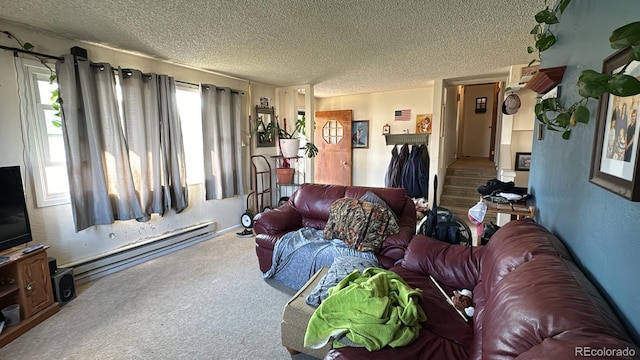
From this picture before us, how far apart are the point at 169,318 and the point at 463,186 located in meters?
5.01

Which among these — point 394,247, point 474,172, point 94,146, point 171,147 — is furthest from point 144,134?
point 474,172

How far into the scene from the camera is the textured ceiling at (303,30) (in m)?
1.96

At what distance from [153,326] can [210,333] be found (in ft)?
1.52

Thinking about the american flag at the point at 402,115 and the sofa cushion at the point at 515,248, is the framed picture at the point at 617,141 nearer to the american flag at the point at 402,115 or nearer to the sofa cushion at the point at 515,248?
the sofa cushion at the point at 515,248

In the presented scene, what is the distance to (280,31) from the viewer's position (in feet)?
7.86

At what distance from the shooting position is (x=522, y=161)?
420 centimetres

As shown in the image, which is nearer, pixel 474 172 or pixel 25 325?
pixel 25 325

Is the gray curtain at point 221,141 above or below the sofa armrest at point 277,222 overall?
above

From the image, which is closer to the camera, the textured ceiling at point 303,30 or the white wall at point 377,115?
the textured ceiling at point 303,30

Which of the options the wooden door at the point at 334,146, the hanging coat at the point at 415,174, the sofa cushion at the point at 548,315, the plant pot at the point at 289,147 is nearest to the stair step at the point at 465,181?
the hanging coat at the point at 415,174

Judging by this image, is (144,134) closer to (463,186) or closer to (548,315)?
(548,315)

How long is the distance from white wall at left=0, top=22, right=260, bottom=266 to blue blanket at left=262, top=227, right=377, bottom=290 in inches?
64.3

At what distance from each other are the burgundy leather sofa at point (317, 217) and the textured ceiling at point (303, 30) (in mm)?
1492

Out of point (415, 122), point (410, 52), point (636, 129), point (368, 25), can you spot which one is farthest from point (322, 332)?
point (415, 122)
